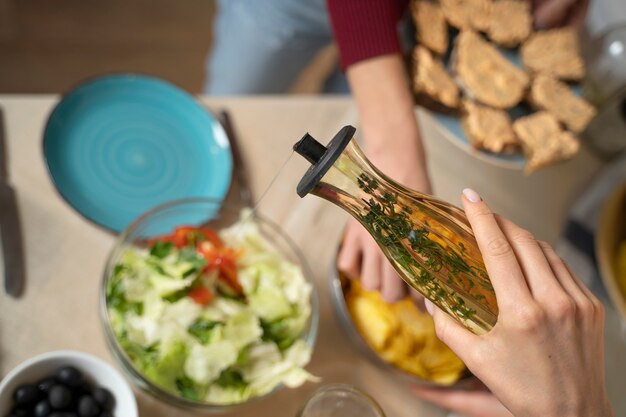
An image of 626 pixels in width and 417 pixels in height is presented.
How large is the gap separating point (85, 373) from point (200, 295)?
0.52ft

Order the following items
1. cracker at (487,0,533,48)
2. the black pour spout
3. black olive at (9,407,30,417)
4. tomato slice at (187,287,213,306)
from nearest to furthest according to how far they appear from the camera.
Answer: the black pour spout < black olive at (9,407,30,417) < tomato slice at (187,287,213,306) < cracker at (487,0,533,48)

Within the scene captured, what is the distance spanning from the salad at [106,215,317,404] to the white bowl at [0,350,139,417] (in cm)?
4

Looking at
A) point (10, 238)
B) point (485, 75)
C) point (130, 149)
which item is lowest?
point (10, 238)

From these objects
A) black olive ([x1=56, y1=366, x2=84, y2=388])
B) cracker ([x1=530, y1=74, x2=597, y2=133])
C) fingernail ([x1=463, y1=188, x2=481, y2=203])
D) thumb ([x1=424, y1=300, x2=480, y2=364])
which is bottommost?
black olive ([x1=56, y1=366, x2=84, y2=388])

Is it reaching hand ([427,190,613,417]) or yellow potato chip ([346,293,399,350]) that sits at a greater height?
reaching hand ([427,190,613,417])

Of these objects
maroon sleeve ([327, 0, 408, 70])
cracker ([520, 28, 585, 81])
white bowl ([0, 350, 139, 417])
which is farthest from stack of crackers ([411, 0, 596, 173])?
white bowl ([0, 350, 139, 417])

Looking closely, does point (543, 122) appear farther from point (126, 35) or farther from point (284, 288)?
point (126, 35)

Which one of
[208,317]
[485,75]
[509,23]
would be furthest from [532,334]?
[509,23]

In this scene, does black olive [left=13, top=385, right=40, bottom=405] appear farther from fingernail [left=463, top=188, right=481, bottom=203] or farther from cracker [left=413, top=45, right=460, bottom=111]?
cracker [left=413, top=45, right=460, bottom=111]

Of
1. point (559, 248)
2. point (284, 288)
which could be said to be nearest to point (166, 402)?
point (284, 288)

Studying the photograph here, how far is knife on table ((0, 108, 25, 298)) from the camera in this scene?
0.87 metres

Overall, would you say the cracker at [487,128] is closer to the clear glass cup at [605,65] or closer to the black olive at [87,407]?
the clear glass cup at [605,65]

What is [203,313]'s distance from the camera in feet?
2.69

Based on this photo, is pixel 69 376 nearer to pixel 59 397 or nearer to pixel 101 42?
pixel 59 397
